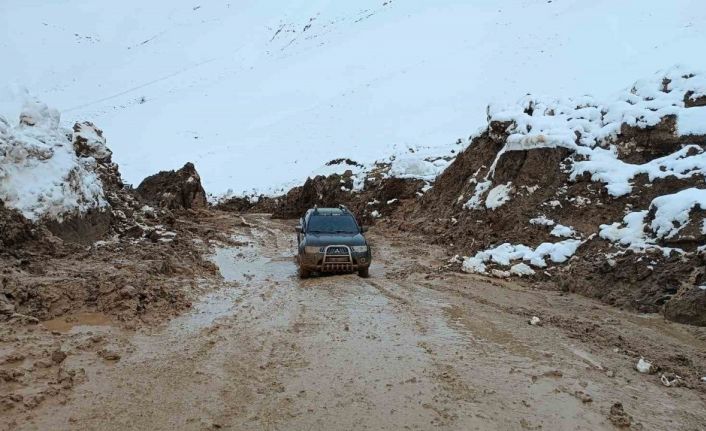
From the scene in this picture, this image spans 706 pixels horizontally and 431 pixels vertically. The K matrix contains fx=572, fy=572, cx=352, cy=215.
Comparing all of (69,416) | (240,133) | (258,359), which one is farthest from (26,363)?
(240,133)

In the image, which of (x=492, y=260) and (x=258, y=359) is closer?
(x=258, y=359)

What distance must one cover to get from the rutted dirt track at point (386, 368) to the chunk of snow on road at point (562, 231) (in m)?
2.77

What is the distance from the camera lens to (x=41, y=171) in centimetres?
1142

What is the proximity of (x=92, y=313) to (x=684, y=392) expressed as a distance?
23.2 feet

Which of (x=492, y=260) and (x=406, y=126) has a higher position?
(x=406, y=126)

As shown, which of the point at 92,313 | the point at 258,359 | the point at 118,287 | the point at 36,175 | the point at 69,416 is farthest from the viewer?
the point at 36,175

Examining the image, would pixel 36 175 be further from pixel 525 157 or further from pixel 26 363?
pixel 525 157

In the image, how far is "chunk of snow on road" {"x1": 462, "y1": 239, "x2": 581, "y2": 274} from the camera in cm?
1166

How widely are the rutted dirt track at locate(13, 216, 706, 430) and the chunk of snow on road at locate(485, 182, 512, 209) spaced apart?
17.9 feet

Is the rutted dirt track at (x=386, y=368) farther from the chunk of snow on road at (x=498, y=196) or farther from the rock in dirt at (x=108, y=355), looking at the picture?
the chunk of snow on road at (x=498, y=196)

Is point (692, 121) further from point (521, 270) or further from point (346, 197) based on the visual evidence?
point (346, 197)

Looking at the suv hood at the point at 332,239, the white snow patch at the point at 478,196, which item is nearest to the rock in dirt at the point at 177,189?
the white snow patch at the point at 478,196

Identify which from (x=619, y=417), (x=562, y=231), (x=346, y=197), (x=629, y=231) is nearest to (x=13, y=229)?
(x=619, y=417)

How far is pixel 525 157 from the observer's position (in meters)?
15.4
